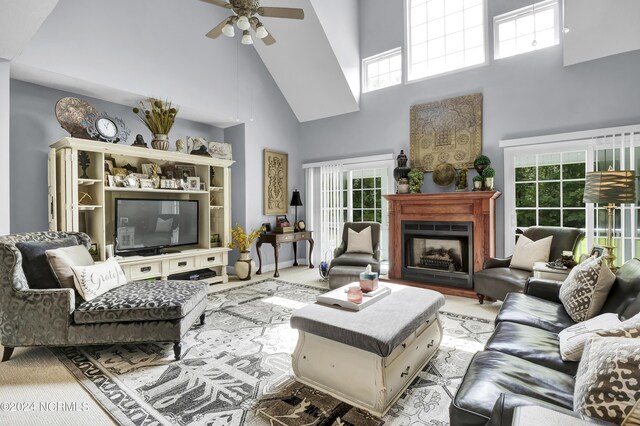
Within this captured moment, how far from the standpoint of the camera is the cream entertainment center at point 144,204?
3.66 metres

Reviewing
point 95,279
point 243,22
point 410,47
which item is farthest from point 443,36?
point 95,279

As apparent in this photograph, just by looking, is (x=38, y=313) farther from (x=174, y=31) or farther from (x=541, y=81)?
(x=541, y=81)

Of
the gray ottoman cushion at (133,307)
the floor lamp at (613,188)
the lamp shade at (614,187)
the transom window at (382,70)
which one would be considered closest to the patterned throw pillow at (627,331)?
the floor lamp at (613,188)

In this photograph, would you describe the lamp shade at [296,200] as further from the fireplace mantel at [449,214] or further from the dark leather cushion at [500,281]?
the dark leather cushion at [500,281]

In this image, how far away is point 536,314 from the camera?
214cm

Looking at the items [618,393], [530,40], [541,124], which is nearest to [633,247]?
[541,124]

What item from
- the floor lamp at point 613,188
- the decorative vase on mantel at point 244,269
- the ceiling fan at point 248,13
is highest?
the ceiling fan at point 248,13

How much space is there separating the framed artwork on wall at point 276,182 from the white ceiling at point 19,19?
3.44 metres

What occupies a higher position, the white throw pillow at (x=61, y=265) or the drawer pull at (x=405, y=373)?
the white throw pillow at (x=61, y=265)

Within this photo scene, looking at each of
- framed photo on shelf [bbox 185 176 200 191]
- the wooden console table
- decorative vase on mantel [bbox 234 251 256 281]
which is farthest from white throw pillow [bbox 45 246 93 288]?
the wooden console table

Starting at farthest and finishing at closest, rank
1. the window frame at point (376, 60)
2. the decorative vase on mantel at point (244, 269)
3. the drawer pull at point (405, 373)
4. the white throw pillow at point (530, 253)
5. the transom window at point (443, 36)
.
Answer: the window frame at point (376, 60) < the decorative vase on mantel at point (244, 269) < the transom window at point (443, 36) < the white throw pillow at point (530, 253) < the drawer pull at point (405, 373)

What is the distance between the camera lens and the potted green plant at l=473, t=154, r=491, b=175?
165 inches

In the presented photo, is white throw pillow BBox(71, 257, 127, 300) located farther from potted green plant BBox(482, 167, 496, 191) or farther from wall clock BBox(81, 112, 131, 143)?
potted green plant BBox(482, 167, 496, 191)

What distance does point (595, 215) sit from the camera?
12.4 ft
